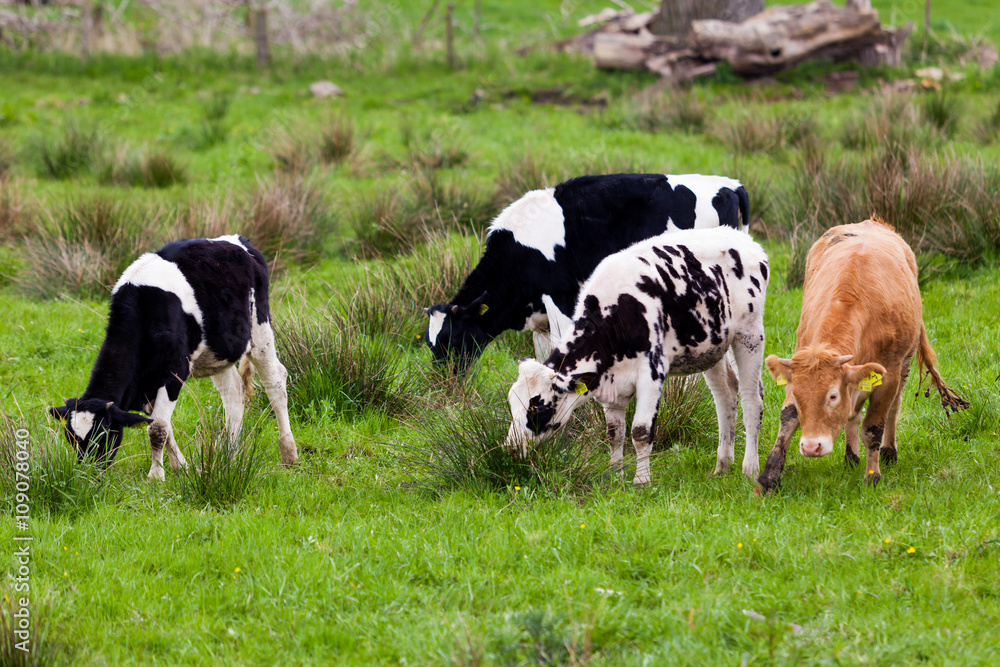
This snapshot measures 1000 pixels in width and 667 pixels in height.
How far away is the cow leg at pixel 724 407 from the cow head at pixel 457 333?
6.83 feet

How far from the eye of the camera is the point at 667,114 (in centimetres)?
1605

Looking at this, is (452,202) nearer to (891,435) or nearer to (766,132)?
(766,132)

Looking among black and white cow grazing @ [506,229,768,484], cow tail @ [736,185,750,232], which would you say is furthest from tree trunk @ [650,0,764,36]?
black and white cow grazing @ [506,229,768,484]

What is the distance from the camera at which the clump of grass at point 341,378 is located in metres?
7.58

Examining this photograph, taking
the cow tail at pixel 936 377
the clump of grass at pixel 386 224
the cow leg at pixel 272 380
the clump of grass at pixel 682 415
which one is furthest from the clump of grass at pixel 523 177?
the cow tail at pixel 936 377

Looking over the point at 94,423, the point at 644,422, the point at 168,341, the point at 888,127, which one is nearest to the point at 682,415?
the point at 644,422

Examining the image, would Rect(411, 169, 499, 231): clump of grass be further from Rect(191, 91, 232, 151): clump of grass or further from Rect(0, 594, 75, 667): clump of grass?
Rect(0, 594, 75, 667): clump of grass

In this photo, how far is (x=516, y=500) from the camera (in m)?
5.75

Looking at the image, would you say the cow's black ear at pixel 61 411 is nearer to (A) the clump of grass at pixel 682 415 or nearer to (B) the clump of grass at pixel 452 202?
(A) the clump of grass at pixel 682 415

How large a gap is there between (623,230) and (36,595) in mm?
4977

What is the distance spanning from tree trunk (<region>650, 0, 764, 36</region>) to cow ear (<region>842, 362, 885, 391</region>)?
15.9 m

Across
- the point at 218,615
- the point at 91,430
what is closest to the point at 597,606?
the point at 218,615

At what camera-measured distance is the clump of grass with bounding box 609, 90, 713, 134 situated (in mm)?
15844

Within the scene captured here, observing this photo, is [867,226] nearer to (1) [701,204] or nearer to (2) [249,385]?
(1) [701,204]
